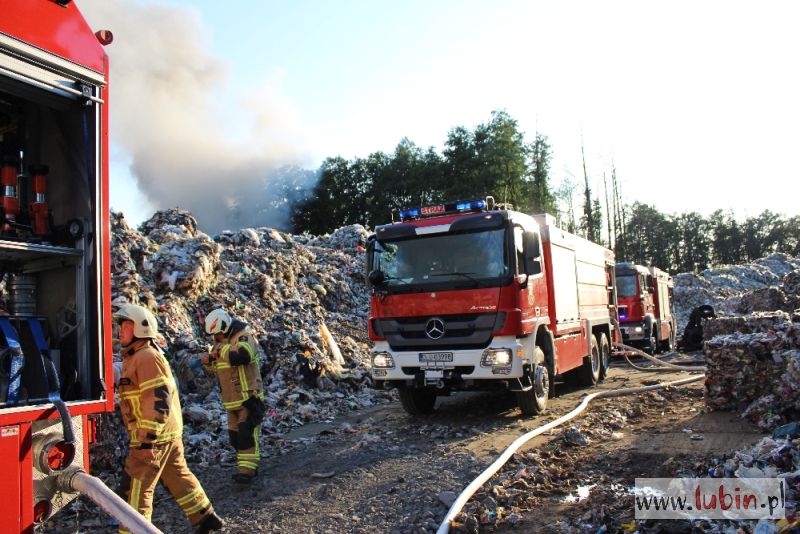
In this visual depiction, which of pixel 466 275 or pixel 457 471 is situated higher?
pixel 466 275

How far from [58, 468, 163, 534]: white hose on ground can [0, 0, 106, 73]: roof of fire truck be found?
2.14m

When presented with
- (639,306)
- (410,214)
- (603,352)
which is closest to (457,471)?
(410,214)

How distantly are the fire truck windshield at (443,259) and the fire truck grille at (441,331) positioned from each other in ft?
1.42

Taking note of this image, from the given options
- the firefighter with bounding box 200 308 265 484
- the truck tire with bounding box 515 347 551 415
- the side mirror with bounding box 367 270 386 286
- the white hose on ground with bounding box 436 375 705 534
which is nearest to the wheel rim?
the truck tire with bounding box 515 347 551 415

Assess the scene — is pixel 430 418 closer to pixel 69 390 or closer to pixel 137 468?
pixel 137 468

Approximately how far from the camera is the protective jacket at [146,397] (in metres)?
3.86

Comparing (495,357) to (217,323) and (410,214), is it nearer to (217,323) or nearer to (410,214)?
(410,214)

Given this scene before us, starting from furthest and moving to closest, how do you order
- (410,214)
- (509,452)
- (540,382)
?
1. (410,214)
2. (540,382)
3. (509,452)

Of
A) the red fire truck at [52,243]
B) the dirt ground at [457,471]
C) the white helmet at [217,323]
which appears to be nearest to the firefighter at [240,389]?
the white helmet at [217,323]

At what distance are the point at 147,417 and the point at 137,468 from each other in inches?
13.2

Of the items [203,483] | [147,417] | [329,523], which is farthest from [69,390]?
[203,483]

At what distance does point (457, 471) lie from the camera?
18.2 ft

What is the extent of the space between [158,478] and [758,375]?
7.08m

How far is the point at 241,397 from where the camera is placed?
18.9 feet
